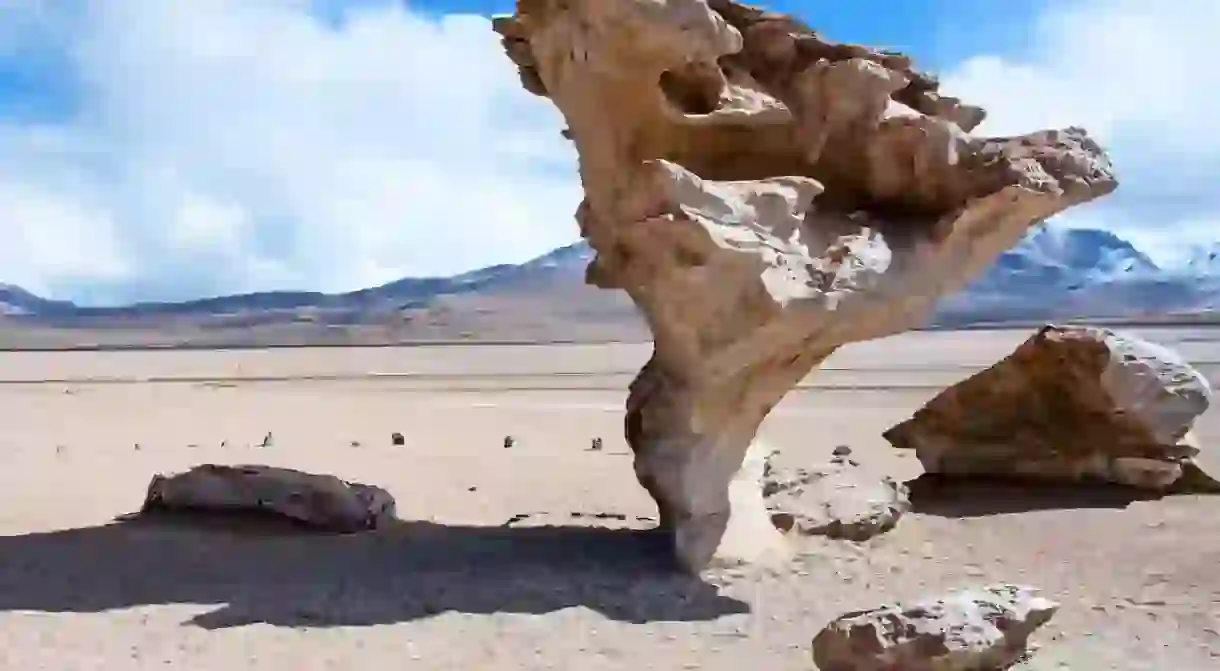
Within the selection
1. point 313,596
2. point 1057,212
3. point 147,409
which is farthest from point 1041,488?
point 147,409

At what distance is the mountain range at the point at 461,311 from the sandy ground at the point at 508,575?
59905mm

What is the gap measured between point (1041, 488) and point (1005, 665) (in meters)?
6.86

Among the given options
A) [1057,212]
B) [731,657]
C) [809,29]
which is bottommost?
[731,657]

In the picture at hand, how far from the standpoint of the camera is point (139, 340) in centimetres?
10231

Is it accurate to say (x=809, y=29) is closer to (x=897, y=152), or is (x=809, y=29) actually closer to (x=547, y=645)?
(x=897, y=152)

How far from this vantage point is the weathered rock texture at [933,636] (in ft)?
18.8

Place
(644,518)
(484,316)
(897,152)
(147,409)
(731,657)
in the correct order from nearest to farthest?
(731,657), (897,152), (644,518), (147,409), (484,316)

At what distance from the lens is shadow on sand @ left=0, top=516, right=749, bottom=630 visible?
7.90 metres

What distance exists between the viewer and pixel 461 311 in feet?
393

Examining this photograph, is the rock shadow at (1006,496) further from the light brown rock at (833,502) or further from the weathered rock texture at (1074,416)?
the light brown rock at (833,502)

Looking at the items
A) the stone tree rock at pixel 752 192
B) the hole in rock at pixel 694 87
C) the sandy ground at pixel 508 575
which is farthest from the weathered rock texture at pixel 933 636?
the hole in rock at pixel 694 87

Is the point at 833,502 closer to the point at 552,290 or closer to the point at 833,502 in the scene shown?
the point at 833,502

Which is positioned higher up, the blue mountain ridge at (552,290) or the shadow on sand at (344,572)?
the blue mountain ridge at (552,290)

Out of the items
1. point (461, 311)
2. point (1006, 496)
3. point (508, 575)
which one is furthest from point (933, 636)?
point (461, 311)
